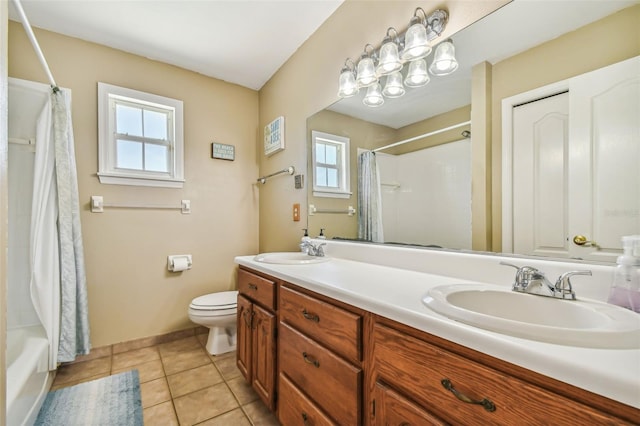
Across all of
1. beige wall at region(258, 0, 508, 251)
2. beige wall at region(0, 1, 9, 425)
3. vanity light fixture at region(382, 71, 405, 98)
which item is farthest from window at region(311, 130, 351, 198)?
beige wall at region(0, 1, 9, 425)

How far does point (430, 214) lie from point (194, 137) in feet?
7.03

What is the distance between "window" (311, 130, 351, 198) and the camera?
6.02 ft

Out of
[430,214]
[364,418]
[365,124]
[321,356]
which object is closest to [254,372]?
[321,356]

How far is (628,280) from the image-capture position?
0.67m

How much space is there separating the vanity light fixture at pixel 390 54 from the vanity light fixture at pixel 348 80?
251mm

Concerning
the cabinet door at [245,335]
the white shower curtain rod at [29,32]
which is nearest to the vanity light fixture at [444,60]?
the cabinet door at [245,335]

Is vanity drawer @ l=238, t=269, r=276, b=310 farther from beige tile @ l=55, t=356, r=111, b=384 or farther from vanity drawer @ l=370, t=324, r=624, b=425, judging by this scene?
beige tile @ l=55, t=356, r=111, b=384

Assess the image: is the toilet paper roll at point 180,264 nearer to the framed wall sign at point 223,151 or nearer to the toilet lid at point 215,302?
the toilet lid at point 215,302

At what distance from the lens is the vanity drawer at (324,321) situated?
86cm

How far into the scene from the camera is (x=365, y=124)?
166 centimetres

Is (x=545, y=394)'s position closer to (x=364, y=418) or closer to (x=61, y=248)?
(x=364, y=418)

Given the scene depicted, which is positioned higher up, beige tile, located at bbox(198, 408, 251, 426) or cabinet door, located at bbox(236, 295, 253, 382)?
cabinet door, located at bbox(236, 295, 253, 382)

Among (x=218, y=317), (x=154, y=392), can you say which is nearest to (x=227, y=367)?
(x=218, y=317)

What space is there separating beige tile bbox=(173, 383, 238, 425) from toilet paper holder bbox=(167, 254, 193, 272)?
1009mm
